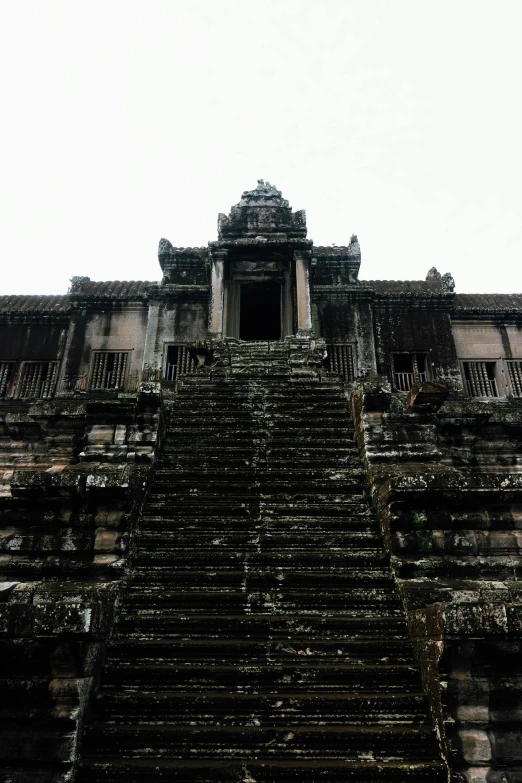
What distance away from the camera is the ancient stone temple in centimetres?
388

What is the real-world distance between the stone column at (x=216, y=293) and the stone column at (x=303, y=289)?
193 cm

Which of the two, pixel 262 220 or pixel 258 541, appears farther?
pixel 262 220

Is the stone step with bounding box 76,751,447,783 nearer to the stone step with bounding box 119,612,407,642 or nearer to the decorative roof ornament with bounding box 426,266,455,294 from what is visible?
the stone step with bounding box 119,612,407,642

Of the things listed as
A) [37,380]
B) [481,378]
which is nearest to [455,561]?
[481,378]

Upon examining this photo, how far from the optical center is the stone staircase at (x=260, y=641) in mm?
3992

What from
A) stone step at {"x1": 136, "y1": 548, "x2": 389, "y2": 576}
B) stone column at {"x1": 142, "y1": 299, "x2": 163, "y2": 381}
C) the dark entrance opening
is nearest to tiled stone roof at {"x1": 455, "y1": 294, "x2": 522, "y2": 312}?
the dark entrance opening

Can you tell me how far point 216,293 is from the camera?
14.1 meters

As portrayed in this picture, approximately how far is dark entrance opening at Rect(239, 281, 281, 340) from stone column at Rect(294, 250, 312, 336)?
0.99 metres

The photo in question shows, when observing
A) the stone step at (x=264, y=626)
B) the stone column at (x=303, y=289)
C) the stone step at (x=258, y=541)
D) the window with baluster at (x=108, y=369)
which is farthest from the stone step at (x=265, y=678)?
the window with baluster at (x=108, y=369)

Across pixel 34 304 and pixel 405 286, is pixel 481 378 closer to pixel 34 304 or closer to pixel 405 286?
pixel 405 286

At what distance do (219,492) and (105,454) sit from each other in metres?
1.66

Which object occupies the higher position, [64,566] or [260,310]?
[260,310]

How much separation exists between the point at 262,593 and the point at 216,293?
32.9 feet

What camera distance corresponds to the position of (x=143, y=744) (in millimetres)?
4066
